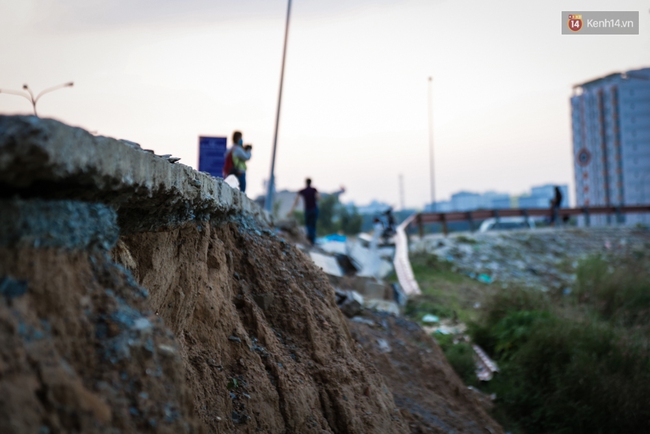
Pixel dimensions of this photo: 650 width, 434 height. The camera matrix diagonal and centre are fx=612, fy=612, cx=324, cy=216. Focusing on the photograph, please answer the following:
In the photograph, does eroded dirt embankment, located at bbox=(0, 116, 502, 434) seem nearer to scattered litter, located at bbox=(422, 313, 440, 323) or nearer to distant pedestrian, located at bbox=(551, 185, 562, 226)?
A: scattered litter, located at bbox=(422, 313, 440, 323)

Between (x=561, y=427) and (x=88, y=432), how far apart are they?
7.91 meters

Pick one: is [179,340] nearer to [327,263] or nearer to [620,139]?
[327,263]

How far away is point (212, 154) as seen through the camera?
8.46m

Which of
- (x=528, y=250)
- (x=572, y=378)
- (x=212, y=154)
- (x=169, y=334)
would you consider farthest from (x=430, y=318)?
(x=528, y=250)

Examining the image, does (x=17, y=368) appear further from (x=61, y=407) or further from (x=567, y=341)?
(x=567, y=341)

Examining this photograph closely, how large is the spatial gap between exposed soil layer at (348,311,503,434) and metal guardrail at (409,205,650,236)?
14.4 m

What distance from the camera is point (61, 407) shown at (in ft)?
5.29

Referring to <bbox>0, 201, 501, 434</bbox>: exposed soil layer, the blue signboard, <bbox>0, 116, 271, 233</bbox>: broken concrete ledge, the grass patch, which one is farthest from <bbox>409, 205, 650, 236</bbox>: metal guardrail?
<bbox>0, 116, 271, 233</bbox>: broken concrete ledge

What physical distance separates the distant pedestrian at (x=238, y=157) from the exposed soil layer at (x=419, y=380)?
3129 millimetres

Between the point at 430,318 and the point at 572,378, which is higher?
the point at 430,318

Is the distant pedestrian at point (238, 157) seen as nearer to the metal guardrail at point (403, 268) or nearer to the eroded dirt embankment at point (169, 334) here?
the eroded dirt embankment at point (169, 334)

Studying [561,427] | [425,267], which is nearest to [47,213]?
[561,427]

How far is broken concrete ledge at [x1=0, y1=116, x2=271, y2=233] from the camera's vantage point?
1633 millimetres

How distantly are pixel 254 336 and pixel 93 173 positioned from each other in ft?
7.45
